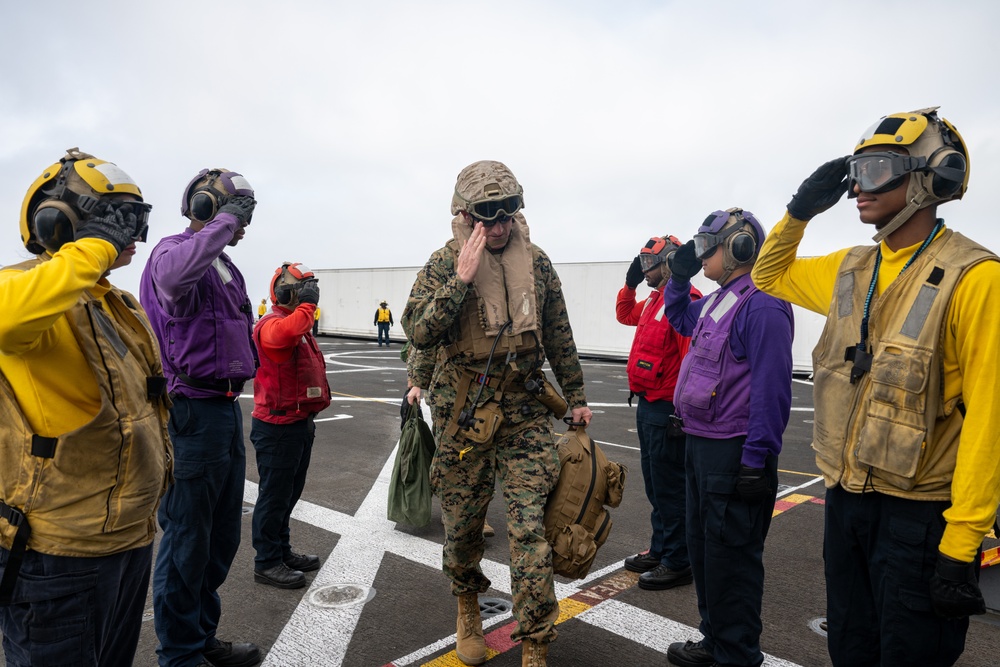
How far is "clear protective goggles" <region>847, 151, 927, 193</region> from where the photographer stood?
2330mm

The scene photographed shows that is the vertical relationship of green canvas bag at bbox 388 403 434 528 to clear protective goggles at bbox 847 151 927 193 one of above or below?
below

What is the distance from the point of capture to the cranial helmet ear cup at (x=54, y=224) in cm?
205

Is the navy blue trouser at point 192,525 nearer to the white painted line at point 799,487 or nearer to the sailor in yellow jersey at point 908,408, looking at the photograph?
the sailor in yellow jersey at point 908,408

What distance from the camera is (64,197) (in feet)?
6.89

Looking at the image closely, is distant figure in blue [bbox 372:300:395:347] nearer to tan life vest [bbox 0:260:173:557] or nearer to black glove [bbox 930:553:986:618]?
tan life vest [bbox 0:260:173:557]

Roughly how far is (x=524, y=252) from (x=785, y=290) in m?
1.34

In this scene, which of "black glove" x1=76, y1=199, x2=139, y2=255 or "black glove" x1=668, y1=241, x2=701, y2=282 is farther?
"black glove" x1=668, y1=241, x2=701, y2=282

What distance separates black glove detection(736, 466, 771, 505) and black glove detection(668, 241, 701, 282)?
136 centimetres

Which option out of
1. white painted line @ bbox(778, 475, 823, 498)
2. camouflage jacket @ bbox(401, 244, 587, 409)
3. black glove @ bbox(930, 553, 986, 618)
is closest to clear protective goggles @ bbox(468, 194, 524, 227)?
camouflage jacket @ bbox(401, 244, 587, 409)

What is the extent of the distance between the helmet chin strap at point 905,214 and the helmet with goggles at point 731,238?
41.4 inches

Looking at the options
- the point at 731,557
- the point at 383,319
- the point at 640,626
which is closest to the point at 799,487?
the point at 640,626

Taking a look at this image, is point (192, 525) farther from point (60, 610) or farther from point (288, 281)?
point (288, 281)

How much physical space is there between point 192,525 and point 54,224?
5.72 ft

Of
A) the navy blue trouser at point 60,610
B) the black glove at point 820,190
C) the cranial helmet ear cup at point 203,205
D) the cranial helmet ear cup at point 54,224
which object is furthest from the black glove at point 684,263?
the navy blue trouser at point 60,610
